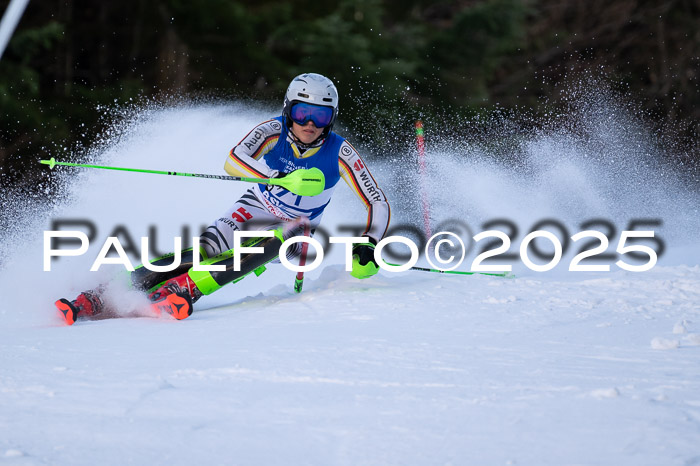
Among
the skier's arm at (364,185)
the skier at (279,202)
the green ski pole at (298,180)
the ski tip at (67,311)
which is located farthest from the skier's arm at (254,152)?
the ski tip at (67,311)

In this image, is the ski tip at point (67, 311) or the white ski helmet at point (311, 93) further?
the white ski helmet at point (311, 93)

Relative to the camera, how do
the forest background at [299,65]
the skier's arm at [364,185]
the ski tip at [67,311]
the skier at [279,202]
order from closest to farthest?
1. the ski tip at [67,311]
2. the skier at [279,202]
3. the skier's arm at [364,185]
4. the forest background at [299,65]

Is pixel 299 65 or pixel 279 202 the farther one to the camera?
pixel 299 65

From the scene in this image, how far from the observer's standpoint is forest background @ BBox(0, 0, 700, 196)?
38.4 ft

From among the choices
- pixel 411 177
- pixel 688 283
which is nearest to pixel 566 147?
pixel 411 177

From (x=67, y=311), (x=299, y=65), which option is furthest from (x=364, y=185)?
(x=299, y=65)

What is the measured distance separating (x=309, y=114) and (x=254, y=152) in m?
0.43

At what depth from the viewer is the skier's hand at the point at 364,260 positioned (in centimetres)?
501

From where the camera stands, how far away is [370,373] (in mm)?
3182

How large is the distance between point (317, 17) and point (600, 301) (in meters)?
12.0

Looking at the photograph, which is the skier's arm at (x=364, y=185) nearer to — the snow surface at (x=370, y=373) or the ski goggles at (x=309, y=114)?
the ski goggles at (x=309, y=114)

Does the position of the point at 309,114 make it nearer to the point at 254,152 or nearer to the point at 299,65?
the point at 254,152

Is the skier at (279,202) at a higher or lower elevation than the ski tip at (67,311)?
higher

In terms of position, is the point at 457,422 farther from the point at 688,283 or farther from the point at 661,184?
the point at 661,184
